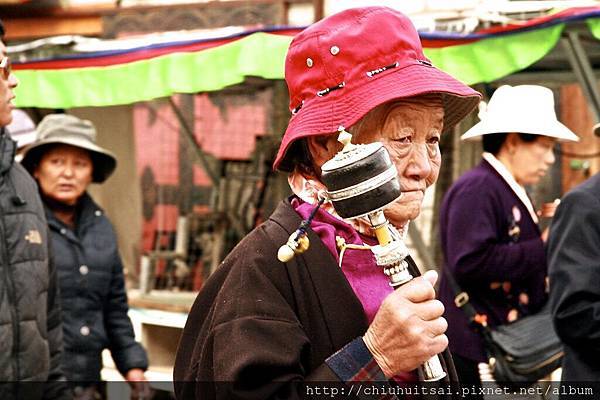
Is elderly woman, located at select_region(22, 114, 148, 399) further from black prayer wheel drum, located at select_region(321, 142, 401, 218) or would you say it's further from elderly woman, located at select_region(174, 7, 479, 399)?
black prayer wheel drum, located at select_region(321, 142, 401, 218)

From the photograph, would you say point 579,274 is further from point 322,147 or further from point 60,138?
point 60,138

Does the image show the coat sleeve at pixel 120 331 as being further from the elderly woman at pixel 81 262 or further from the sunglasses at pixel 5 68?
the sunglasses at pixel 5 68

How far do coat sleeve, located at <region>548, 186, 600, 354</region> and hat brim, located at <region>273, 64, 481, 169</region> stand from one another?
4.73ft

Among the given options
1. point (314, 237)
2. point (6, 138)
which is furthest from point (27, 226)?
point (314, 237)

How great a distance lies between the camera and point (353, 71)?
2.09 m

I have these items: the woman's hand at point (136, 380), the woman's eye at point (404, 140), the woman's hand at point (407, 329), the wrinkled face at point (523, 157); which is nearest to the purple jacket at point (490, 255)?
the wrinkled face at point (523, 157)

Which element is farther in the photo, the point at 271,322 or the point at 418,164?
the point at 418,164

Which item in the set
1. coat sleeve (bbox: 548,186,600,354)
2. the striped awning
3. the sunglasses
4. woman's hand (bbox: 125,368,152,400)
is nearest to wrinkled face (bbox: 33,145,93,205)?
woman's hand (bbox: 125,368,152,400)

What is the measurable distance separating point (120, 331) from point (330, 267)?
3.21 m

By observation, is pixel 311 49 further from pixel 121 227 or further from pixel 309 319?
pixel 121 227

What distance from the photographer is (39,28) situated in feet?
36.7

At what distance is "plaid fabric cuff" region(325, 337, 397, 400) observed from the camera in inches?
76.5

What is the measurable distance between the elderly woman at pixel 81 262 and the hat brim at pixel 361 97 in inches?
118

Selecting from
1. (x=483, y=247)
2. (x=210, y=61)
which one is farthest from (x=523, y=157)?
(x=210, y=61)
